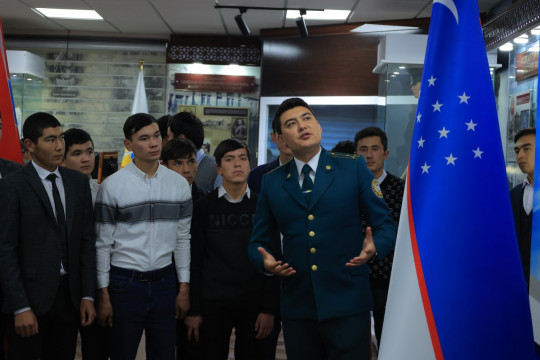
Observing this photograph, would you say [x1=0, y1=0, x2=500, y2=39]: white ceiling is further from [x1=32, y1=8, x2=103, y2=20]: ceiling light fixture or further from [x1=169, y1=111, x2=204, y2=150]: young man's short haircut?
[x1=169, y1=111, x2=204, y2=150]: young man's short haircut

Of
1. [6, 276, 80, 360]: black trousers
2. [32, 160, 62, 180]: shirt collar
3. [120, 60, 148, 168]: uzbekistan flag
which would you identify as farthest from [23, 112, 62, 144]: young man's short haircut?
[120, 60, 148, 168]: uzbekistan flag

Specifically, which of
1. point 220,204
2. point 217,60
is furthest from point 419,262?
point 217,60

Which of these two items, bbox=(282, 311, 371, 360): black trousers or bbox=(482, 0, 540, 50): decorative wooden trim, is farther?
bbox=(482, 0, 540, 50): decorative wooden trim

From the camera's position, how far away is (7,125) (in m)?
2.90

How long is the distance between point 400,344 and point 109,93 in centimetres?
746

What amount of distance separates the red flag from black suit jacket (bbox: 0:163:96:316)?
536 millimetres

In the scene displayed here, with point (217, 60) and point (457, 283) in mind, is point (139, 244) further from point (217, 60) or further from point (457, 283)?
point (217, 60)

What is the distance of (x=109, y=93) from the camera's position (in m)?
8.37

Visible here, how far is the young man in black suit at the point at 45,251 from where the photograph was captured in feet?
7.60

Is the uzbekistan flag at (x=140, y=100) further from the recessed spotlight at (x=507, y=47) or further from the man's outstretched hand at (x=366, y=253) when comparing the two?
the man's outstretched hand at (x=366, y=253)

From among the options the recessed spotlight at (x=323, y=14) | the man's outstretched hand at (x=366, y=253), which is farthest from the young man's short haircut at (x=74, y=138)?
the recessed spotlight at (x=323, y=14)

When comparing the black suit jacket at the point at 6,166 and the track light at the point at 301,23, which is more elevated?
the track light at the point at 301,23

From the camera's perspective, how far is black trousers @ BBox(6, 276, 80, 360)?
2.38m

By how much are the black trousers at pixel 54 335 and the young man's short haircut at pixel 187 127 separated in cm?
138
